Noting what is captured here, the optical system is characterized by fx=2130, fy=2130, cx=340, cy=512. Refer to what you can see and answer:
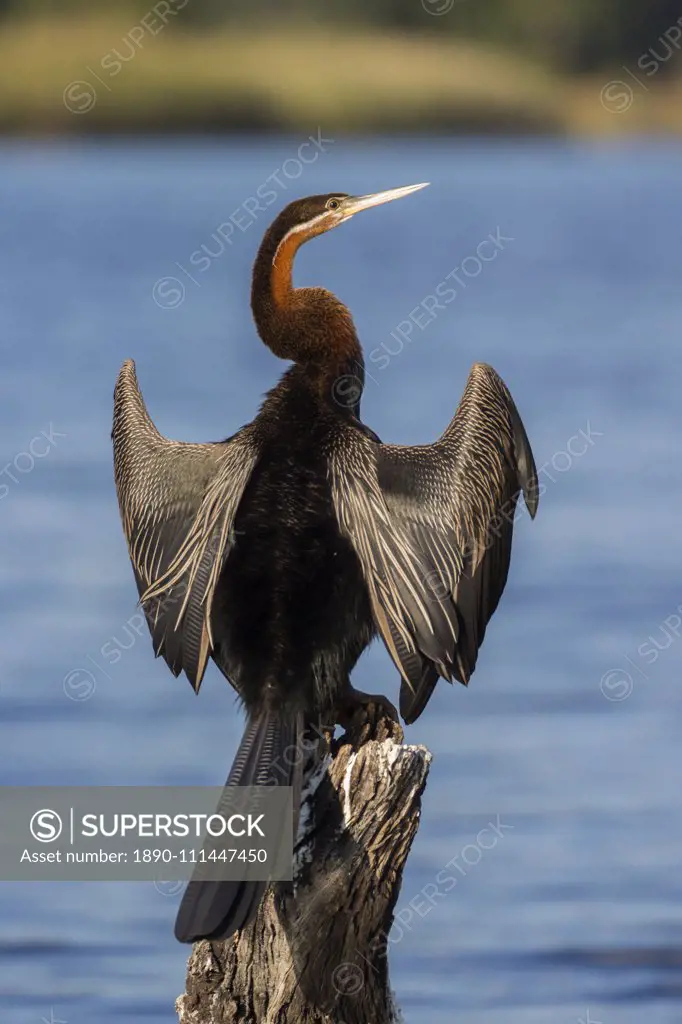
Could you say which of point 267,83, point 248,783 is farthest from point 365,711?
point 267,83

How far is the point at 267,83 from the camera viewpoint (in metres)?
35.3

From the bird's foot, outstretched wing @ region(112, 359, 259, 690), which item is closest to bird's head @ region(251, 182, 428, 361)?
outstretched wing @ region(112, 359, 259, 690)

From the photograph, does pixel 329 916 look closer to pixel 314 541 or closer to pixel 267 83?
pixel 314 541

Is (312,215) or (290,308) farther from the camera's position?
(312,215)

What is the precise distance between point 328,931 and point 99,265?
2427 cm

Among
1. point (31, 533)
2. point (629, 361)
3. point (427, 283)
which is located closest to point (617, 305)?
point (427, 283)

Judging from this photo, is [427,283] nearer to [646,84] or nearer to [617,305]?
[617,305]

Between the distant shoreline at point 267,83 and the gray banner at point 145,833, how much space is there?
24.9 m

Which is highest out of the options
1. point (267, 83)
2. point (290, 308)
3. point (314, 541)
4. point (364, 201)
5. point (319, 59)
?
point (319, 59)

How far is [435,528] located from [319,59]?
29.7 meters

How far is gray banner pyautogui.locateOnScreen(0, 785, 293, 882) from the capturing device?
17.8 ft

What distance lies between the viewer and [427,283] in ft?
89.2

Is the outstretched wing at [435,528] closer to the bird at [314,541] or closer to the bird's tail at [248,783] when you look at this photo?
the bird at [314,541]

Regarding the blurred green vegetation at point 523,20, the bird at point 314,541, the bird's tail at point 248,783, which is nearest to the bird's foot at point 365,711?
the bird at point 314,541
